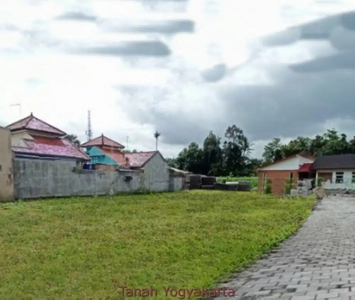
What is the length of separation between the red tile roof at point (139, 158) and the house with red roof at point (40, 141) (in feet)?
18.3

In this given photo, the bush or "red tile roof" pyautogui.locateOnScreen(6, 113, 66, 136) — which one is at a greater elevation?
"red tile roof" pyautogui.locateOnScreen(6, 113, 66, 136)

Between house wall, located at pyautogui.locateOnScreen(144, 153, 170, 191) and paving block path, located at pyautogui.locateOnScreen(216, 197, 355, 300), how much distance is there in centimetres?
1801

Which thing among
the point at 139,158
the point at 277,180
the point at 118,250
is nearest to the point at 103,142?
the point at 139,158

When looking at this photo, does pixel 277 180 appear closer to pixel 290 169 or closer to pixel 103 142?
pixel 290 169

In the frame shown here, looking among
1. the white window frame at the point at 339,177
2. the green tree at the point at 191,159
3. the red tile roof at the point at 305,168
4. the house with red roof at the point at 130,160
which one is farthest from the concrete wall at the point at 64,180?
the green tree at the point at 191,159

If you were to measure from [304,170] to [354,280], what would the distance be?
3068 centimetres

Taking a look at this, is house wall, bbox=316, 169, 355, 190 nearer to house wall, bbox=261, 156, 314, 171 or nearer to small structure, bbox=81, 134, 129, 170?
house wall, bbox=261, 156, 314, 171

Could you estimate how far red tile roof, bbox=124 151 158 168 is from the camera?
26.9 m

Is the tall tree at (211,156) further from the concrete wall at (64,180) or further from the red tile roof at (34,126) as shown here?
the red tile roof at (34,126)

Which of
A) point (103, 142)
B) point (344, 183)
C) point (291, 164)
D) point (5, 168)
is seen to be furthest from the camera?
point (291, 164)

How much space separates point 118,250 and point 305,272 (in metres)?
3.20

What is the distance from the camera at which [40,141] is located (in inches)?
834

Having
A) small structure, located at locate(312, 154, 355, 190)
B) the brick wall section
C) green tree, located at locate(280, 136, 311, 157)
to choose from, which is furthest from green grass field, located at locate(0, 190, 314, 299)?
green tree, located at locate(280, 136, 311, 157)

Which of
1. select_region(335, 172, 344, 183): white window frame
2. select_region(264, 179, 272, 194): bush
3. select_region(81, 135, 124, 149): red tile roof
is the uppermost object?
select_region(81, 135, 124, 149): red tile roof
